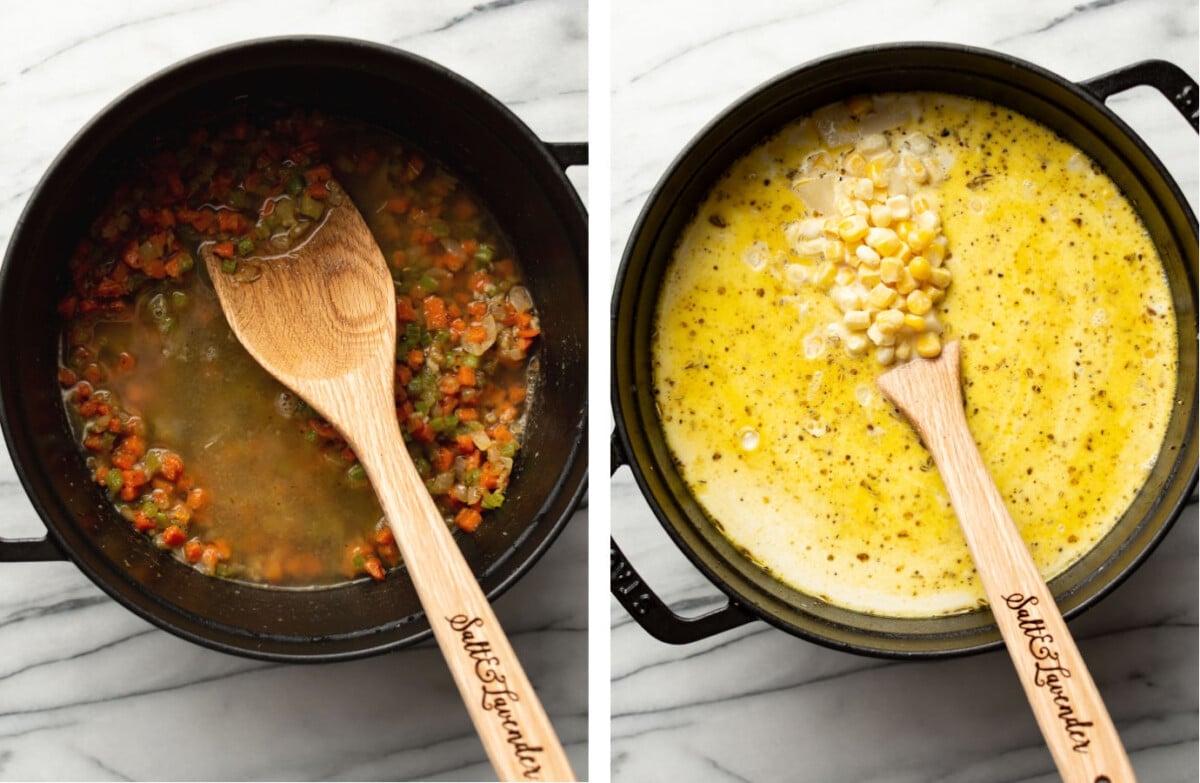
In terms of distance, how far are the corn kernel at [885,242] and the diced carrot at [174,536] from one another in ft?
4.18

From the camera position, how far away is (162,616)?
159 cm

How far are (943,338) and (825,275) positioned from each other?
0.70 ft

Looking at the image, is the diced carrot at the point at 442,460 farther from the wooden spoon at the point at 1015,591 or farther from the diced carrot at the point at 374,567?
the wooden spoon at the point at 1015,591

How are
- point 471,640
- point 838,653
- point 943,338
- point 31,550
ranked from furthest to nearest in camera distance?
point 838,653, point 943,338, point 31,550, point 471,640

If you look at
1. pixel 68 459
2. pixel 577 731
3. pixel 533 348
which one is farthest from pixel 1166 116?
pixel 68 459

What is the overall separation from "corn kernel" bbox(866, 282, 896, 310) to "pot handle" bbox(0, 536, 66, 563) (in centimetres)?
129

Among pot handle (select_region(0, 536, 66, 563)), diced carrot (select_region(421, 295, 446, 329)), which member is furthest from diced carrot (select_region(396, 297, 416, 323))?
pot handle (select_region(0, 536, 66, 563))

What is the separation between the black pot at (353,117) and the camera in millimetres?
1567

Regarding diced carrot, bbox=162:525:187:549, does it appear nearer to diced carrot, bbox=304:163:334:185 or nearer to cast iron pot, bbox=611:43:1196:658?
diced carrot, bbox=304:163:334:185

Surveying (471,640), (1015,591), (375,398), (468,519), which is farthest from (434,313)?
(1015,591)

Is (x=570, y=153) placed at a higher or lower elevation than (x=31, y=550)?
higher

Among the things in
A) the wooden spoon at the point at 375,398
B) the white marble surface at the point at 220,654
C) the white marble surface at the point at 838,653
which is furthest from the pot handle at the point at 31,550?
the white marble surface at the point at 838,653

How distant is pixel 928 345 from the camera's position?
1627mm

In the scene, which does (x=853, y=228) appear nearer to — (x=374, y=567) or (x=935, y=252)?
(x=935, y=252)
